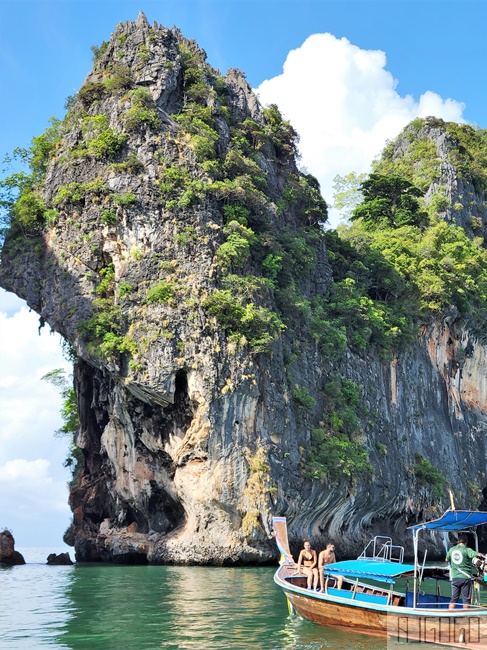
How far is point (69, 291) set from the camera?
27.6 metres

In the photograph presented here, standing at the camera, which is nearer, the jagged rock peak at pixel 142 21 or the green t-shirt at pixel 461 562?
the green t-shirt at pixel 461 562

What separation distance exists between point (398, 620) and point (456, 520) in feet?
6.89

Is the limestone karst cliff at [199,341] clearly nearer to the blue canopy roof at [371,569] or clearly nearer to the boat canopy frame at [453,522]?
the blue canopy roof at [371,569]

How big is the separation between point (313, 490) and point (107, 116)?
1732cm

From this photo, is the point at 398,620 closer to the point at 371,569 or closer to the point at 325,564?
the point at 371,569

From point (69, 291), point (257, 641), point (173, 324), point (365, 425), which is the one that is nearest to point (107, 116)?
point (69, 291)

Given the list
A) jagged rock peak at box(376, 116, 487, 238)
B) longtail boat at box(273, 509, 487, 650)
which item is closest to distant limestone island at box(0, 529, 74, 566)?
longtail boat at box(273, 509, 487, 650)

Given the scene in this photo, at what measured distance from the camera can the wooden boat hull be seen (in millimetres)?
10453

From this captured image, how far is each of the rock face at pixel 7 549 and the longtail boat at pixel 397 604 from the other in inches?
718

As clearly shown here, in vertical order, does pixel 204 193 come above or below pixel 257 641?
above

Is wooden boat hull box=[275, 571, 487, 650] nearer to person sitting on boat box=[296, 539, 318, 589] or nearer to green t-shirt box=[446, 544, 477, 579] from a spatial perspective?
person sitting on boat box=[296, 539, 318, 589]

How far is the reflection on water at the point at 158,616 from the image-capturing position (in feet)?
36.1

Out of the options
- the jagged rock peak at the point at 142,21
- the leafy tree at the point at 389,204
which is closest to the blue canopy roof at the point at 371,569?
the jagged rock peak at the point at 142,21

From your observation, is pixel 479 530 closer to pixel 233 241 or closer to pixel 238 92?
pixel 233 241
